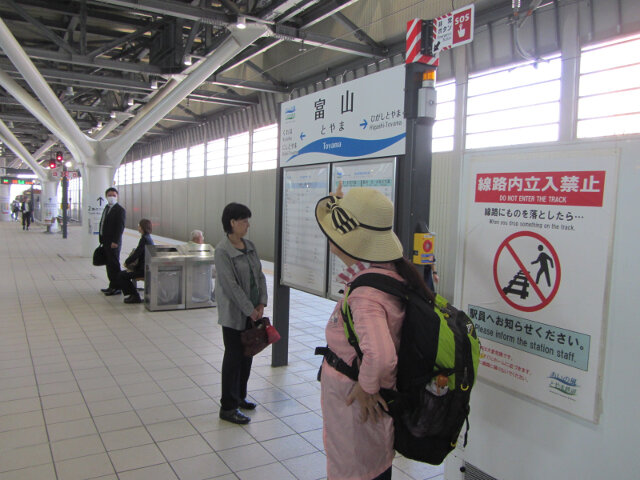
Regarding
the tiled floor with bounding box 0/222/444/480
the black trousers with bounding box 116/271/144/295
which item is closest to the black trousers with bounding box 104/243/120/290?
the black trousers with bounding box 116/271/144/295

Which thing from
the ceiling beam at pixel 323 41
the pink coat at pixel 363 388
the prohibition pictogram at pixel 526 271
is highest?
the ceiling beam at pixel 323 41

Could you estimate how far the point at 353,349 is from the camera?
195 cm

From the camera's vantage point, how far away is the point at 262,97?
16.3 m

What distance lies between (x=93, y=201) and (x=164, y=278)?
315 inches

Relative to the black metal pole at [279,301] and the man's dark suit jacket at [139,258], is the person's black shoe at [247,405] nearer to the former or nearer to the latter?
the black metal pole at [279,301]

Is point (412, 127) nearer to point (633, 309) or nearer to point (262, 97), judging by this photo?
point (633, 309)

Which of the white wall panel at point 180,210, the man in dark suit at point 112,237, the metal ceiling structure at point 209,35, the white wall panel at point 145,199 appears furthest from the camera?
the white wall panel at point 145,199

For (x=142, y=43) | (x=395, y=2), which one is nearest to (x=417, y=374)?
(x=395, y=2)

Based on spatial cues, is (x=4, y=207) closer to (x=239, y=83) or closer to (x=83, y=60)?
(x=83, y=60)

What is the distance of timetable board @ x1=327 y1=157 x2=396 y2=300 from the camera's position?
11.9 ft

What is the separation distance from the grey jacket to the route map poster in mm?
1766

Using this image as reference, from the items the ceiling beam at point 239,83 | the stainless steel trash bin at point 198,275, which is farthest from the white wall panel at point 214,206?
the stainless steel trash bin at point 198,275

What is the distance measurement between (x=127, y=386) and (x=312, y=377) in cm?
175

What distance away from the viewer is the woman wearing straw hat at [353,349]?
1865 mm
